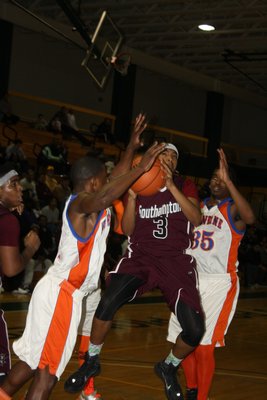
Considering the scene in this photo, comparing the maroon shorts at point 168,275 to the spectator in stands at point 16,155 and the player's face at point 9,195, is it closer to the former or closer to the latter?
the player's face at point 9,195

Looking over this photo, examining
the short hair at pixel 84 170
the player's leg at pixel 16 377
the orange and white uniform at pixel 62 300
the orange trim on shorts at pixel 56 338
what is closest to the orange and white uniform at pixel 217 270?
the orange and white uniform at pixel 62 300

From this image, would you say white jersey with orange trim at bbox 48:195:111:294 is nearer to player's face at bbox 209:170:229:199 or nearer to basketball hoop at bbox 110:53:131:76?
player's face at bbox 209:170:229:199

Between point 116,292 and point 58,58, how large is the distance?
61.9 feet

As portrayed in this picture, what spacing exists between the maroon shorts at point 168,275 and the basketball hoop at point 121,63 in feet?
29.4

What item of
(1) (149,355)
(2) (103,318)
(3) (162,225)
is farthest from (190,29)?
(2) (103,318)

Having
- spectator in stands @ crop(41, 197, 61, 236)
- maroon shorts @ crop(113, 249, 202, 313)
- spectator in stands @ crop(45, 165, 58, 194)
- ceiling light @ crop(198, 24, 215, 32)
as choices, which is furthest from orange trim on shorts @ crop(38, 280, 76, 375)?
ceiling light @ crop(198, 24, 215, 32)

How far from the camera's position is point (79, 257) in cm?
434

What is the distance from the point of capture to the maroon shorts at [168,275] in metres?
5.02

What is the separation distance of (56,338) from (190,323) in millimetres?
Answer: 1107

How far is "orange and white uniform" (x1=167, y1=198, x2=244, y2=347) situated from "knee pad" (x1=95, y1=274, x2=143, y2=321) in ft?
2.13

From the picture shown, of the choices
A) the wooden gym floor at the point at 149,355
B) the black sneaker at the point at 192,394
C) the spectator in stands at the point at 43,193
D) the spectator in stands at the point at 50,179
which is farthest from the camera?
the spectator in stands at the point at 50,179

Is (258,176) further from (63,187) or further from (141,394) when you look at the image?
(141,394)

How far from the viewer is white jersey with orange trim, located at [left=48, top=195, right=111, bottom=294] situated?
14.2ft

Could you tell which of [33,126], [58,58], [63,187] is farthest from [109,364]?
[58,58]
